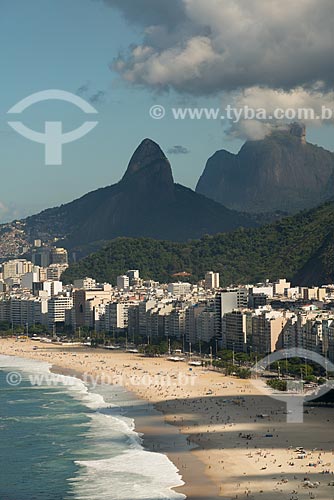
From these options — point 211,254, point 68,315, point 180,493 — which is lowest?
point 180,493

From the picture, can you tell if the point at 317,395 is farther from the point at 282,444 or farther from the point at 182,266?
the point at 182,266

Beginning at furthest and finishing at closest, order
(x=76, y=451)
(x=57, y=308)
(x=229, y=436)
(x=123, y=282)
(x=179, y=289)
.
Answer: (x=123, y=282)
(x=179, y=289)
(x=57, y=308)
(x=229, y=436)
(x=76, y=451)

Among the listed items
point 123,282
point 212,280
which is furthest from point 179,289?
point 123,282

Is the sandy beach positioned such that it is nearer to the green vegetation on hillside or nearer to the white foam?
the white foam

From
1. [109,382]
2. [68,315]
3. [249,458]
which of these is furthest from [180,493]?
[68,315]

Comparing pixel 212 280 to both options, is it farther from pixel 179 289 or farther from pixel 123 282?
pixel 123 282
